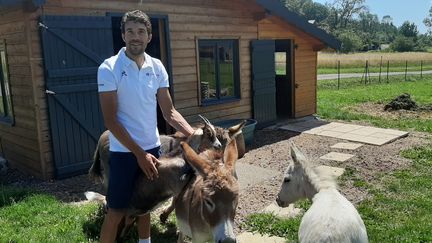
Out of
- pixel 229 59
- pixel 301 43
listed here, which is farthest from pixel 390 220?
pixel 301 43

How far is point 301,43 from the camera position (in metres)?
11.7

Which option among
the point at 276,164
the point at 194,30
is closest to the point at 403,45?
the point at 194,30

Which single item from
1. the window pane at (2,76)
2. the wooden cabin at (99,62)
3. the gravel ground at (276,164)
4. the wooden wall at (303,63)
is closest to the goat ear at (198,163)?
the gravel ground at (276,164)

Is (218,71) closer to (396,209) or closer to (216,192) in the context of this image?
(396,209)

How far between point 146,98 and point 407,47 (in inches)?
3010

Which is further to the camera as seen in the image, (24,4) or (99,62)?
(99,62)

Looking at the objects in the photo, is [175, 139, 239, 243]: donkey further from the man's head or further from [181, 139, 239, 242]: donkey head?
the man's head

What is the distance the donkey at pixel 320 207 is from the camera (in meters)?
2.96

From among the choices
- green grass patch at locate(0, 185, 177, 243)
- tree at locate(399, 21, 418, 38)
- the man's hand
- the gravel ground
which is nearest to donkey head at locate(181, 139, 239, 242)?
the man's hand

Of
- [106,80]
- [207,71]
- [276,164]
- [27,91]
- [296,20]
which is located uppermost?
[296,20]

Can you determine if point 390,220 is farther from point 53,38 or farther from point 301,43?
point 301,43

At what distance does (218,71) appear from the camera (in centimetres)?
943

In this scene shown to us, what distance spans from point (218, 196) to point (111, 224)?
106 centimetres

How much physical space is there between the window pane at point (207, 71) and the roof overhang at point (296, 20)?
1.64 m
